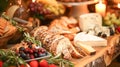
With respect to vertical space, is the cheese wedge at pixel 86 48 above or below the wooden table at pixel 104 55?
above

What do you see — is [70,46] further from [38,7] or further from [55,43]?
[38,7]

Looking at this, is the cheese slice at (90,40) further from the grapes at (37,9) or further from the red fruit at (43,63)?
the red fruit at (43,63)

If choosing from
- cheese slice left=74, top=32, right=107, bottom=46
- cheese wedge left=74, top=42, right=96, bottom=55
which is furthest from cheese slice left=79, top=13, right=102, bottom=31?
cheese wedge left=74, top=42, right=96, bottom=55

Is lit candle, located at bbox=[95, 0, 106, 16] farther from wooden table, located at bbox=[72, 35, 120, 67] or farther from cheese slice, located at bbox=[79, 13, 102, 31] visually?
wooden table, located at bbox=[72, 35, 120, 67]

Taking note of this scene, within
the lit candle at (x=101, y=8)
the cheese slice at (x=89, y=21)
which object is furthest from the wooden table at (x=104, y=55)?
the lit candle at (x=101, y=8)

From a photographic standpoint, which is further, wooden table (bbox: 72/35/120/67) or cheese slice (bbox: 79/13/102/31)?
cheese slice (bbox: 79/13/102/31)

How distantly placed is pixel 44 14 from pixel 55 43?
736mm

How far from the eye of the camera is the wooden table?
1.93 m

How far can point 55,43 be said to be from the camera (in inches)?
79.4

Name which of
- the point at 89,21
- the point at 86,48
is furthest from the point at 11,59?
the point at 89,21

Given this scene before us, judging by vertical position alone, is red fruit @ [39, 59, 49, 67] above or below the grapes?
below

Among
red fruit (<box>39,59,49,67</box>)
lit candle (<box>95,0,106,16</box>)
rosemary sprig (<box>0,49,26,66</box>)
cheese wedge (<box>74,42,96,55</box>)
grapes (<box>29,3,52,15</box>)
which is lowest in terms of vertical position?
cheese wedge (<box>74,42,96,55</box>)

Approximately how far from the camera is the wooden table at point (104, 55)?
1.93m

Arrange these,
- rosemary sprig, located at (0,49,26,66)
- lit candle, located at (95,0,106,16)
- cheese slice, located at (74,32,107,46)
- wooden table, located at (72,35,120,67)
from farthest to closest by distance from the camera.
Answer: lit candle, located at (95,0,106,16), cheese slice, located at (74,32,107,46), wooden table, located at (72,35,120,67), rosemary sprig, located at (0,49,26,66)
